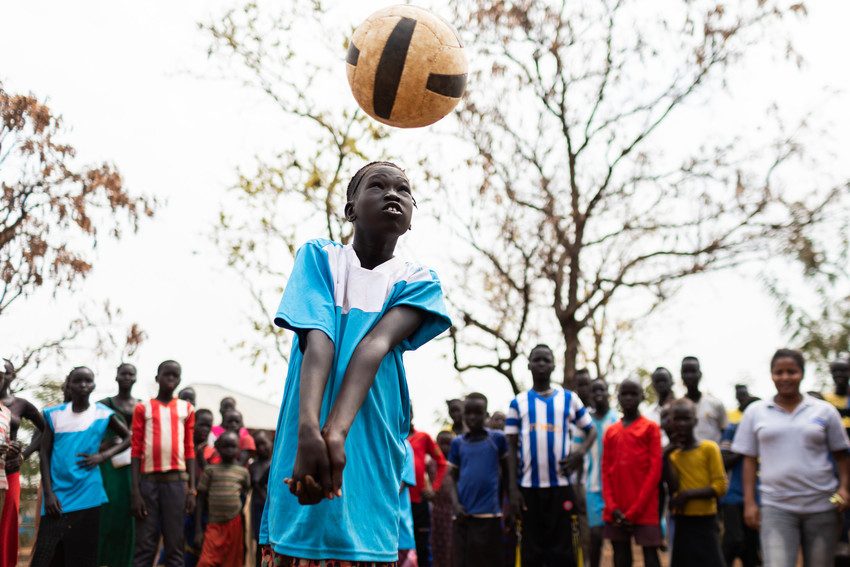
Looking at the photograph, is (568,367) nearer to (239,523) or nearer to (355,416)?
(239,523)

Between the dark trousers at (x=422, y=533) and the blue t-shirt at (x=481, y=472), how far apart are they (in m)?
1.68

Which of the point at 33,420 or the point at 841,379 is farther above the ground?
the point at 841,379

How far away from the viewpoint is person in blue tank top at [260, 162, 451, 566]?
2.43m

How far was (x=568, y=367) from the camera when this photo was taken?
53.4ft

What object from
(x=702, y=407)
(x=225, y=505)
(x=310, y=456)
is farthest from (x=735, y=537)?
(x=310, y=456)

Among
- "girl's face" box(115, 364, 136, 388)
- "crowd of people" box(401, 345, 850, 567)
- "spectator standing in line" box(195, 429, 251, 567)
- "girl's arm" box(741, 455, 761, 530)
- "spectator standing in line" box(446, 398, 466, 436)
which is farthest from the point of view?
"spectator standing in line" box(446, 398, 466, 436)

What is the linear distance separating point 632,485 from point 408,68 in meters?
4.57

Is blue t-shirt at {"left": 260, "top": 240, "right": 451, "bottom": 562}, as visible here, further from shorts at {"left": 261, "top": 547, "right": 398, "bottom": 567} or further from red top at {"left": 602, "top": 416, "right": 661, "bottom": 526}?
red top at {"left": 602, "top": 416, "right": 661, "bottom": 526}

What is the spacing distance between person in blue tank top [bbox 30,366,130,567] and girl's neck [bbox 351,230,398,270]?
588cm

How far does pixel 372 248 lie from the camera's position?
285cm

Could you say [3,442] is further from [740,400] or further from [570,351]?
[570,351]

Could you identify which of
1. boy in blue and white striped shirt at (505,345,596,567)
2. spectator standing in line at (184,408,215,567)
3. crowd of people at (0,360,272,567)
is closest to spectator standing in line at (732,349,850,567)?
boy in blue and white striped shirt at (505,345,596,567)

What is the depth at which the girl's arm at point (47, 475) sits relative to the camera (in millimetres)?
7789

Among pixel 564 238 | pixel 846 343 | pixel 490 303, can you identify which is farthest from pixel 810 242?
pixel 846 343
